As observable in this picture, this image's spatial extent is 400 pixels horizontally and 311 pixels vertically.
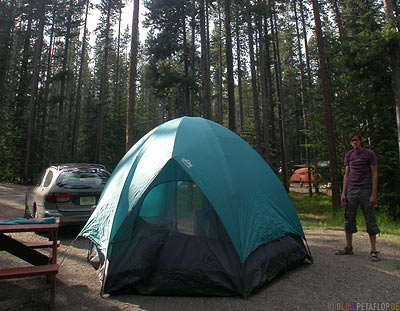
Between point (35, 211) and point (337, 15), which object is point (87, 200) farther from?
point (337, 15)

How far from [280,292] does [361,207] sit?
7.63 feet

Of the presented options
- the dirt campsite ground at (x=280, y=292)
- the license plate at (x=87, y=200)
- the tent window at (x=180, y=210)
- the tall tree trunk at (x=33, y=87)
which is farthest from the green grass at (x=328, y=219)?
the tall tree trunk at (x=33, y=87)

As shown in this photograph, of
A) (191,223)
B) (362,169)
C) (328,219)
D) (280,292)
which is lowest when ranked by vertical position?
(280,292)

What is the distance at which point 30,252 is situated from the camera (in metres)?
3.76

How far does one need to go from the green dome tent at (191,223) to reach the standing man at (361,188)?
1127 mm

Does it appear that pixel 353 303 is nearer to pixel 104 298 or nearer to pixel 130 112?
Answer: pixel 104 298

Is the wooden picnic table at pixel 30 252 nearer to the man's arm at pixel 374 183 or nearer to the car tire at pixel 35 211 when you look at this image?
the car tire at pixel 35 211

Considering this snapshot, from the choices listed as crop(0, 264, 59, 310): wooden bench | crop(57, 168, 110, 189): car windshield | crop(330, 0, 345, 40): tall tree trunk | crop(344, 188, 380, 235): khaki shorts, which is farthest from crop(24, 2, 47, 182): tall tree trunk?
crop(344, 188, 380, 235): khaki shorts

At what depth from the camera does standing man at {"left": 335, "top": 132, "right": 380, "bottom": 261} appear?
183 inches

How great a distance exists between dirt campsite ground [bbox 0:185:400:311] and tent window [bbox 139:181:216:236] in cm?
95

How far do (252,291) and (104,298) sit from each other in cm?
189

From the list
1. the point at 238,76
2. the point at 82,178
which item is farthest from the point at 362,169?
the point at 238,76

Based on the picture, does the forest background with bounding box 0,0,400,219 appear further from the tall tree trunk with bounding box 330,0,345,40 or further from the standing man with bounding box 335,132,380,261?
the standing man with bounding box 335,132,380,261

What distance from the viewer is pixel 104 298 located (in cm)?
344
